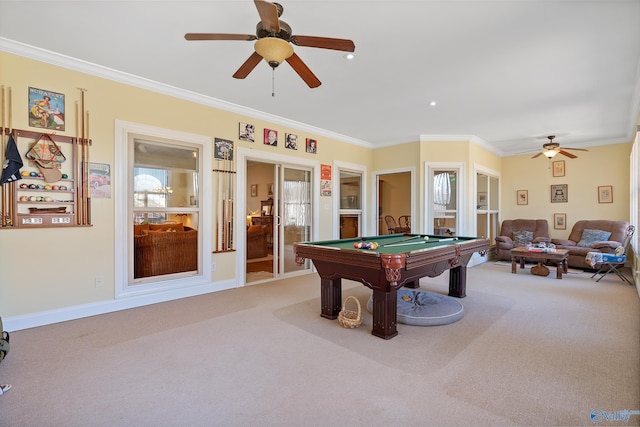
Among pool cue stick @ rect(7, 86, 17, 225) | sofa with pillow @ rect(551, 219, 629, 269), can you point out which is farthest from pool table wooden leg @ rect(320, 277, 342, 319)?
sofa with pillow @ rect(551, 219, 629, 269)

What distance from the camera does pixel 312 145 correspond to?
5.95 metres

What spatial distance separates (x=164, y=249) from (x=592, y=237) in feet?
25.7

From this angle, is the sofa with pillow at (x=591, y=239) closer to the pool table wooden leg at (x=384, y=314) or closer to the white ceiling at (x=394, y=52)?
the white ceiling at (x=394, y=52)

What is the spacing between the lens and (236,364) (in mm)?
2391

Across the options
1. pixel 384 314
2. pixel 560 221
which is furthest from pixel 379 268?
pixel 560 221

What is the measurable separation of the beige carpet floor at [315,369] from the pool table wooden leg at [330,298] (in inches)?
4.7

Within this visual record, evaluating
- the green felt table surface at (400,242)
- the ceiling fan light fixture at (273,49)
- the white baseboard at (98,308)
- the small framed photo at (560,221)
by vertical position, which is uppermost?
the ceiling fan light fixture at (273,49)

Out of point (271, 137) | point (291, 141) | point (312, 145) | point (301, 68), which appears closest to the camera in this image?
point (301, 68)

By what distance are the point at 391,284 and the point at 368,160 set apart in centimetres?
490

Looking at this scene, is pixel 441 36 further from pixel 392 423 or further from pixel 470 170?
pixel 470 170

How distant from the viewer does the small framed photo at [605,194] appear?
659 cm

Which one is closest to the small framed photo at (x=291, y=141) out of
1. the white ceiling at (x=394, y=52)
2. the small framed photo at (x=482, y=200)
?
the white ceiling at (x=394, y=52)

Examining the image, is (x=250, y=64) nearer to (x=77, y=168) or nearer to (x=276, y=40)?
(x=276, y=40)

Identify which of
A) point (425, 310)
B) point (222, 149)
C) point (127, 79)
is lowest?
point (425, 310)
